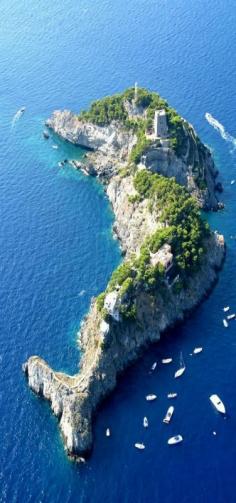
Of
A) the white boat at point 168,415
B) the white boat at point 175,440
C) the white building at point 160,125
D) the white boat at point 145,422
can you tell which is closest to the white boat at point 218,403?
the white boat at point 168,415

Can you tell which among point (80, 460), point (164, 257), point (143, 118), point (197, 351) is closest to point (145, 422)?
point (80, 460)

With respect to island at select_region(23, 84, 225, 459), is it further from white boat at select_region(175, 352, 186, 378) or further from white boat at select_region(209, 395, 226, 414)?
white boat at select_region(209, 395, 226, 414)

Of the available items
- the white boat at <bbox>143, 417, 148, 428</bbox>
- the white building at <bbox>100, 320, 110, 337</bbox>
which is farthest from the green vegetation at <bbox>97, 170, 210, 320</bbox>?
the white boat at <bbox>143, 417, 148, 428</bbox>

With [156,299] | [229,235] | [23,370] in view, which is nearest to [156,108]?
A: [229,235]

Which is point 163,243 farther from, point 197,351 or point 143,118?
point 143,118

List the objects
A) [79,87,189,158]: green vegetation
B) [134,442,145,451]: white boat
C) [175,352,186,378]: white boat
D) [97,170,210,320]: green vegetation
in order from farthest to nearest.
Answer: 1. [79,87,189,158]: green vegetation
2. [97,170,210,320]: green vegetation
3. [175,352,186,378]: white boat
4. [134,442,145,451]: white boat

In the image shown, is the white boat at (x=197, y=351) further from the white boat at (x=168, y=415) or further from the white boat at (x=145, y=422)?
the white boat at (x=145, y=422)
